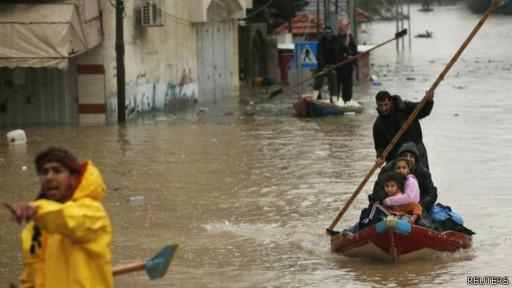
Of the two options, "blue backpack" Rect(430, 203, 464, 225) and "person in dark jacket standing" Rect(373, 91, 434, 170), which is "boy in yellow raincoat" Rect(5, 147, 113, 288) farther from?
"person in dark jacket standing" Rect(373, 91, 434, 170)

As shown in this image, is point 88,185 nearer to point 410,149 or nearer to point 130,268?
point 130,268

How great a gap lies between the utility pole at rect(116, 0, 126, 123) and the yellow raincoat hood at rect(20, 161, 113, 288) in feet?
63.6

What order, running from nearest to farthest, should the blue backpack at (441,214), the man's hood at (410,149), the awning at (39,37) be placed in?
the blue backpack at (441,214) < the man's hood at (410,149) < the awning at (39,37)

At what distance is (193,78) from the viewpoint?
103ft

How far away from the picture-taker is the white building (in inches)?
910

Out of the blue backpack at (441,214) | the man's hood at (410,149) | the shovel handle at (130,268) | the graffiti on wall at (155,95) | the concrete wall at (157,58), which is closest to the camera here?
the shovel handle at (130,268)

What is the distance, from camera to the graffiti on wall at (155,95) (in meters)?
26.4

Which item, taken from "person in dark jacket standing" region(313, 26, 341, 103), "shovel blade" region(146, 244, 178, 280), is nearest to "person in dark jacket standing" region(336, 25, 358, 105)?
"person in dark jacket standing" region(313, 26, 341, 103)

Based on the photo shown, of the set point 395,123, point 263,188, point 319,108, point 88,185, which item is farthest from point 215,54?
point 88,185

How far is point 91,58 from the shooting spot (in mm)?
25156

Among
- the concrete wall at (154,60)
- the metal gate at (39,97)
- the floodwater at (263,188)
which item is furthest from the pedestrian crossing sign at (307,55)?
the metal gate at (39,97)

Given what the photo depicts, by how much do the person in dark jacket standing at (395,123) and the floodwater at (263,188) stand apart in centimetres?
106

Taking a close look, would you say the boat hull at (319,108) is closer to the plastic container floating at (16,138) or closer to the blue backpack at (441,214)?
the plastic container floating at (16,138)

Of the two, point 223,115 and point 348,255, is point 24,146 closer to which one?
point 223,115
